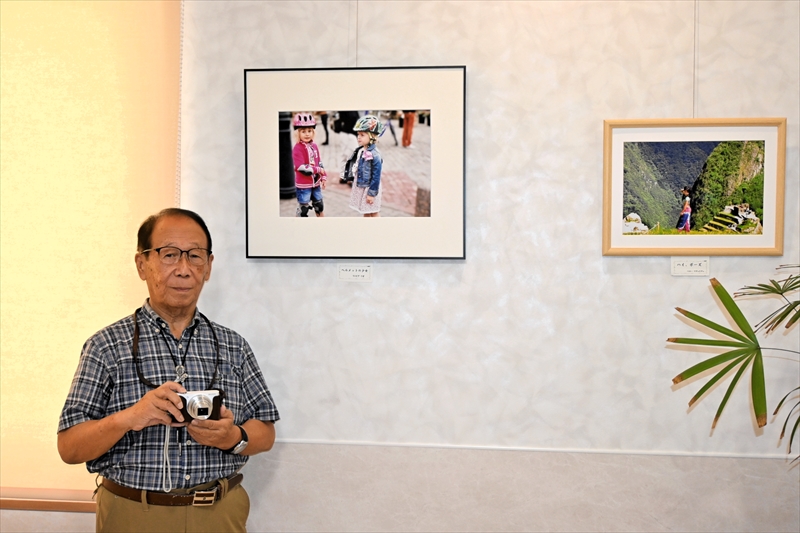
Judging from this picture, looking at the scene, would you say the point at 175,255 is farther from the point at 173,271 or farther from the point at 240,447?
the point at 240,447

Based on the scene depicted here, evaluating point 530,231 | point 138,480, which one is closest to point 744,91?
point 530,231

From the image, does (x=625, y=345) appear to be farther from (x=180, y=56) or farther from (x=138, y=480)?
(x=180, y=56)

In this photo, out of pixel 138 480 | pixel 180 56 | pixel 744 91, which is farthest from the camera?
pixel 180 56

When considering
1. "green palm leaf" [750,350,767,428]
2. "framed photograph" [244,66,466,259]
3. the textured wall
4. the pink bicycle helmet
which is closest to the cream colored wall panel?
the textured wall

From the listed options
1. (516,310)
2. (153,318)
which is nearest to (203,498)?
(153,318)

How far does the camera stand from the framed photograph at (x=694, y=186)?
2.35 m

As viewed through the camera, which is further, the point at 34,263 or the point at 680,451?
the point at 34,263

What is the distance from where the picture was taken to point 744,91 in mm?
2367

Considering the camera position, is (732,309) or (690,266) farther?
(690,266)

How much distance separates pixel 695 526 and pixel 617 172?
1.29 m

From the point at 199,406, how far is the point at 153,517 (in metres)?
0.39

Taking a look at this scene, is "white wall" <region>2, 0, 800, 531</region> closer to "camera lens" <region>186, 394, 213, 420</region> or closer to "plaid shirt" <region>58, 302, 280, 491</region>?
"plaid shirt" <region>58, 302, 280, 491</region>

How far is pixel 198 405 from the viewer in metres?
1.76

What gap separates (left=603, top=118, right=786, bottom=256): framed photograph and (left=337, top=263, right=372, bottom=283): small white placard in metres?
0.86
